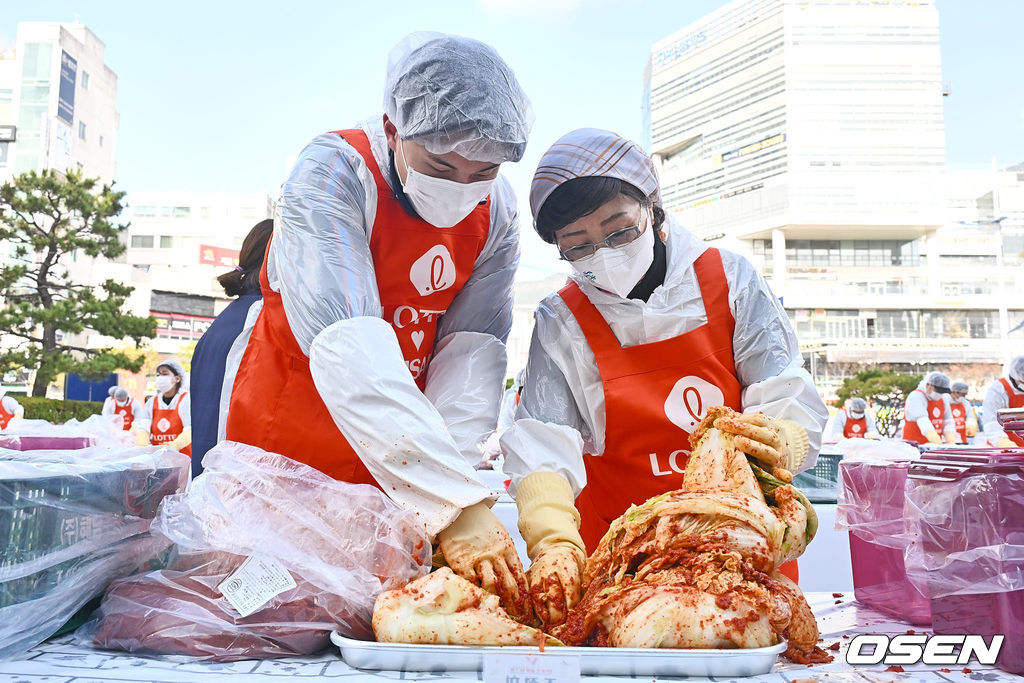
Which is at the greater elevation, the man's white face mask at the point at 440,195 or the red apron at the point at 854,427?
the man's white face mask at the point at 440,195

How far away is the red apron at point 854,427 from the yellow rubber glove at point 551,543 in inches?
359

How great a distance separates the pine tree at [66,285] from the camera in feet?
43.8

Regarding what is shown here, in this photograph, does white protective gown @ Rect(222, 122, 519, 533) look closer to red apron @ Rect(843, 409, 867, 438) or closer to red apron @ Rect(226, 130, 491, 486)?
red apron @ Rect(226, 130, 491, 486)

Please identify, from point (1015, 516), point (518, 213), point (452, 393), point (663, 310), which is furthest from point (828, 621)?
point (518, 213)

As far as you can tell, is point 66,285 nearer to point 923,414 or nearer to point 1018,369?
point 923,414

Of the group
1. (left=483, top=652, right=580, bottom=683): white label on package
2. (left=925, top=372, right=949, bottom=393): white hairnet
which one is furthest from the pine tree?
(left=483, top=652, right=580, bottom=683): white label on package

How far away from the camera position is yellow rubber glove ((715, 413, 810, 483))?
1.24 m

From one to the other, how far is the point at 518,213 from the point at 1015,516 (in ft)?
3.98

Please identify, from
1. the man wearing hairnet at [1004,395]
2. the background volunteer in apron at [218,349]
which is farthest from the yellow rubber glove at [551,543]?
the man wearing hairnet at [1004,395]

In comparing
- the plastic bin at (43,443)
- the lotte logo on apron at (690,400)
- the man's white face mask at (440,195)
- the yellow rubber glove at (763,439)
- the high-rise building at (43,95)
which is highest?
the high-rise building at (43,95)

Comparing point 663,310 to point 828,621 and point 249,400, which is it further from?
point 249,400

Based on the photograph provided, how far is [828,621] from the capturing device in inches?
53.9

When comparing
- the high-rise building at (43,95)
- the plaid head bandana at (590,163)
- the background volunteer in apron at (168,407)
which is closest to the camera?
the plaid head bandana at (590,163)

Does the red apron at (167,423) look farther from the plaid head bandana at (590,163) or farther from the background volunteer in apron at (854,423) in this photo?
the background volunteer in apron at (854,423)
